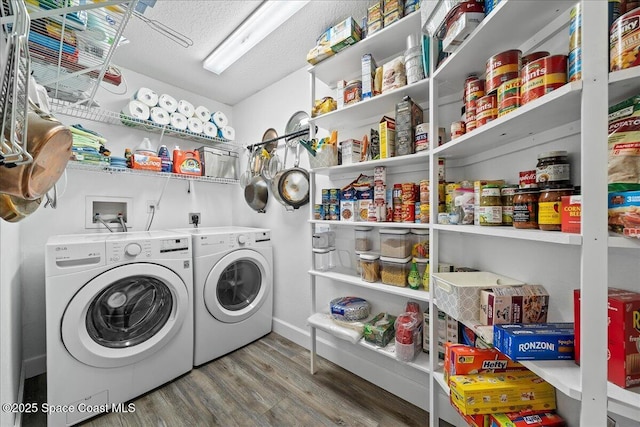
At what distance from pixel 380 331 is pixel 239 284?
1.35 m

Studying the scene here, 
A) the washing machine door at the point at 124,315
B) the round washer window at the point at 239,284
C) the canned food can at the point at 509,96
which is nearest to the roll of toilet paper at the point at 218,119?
the round washer window at the point at 239,284

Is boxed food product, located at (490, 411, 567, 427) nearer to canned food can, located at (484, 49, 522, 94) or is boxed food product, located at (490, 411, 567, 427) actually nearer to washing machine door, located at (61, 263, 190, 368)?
canned food can, located at (484, 49, 522, 94)

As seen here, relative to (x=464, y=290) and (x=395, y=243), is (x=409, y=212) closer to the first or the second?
(x=395, y=243)

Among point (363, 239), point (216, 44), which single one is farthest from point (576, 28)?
point (216, 44)

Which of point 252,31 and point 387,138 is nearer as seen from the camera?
point 387,138

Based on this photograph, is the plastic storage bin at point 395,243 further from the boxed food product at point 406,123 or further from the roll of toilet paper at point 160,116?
the roll of toilet paper at point 160,116

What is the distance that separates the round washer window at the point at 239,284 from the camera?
1976 mm

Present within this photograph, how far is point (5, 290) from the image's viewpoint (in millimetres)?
984

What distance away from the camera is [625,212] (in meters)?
0.51

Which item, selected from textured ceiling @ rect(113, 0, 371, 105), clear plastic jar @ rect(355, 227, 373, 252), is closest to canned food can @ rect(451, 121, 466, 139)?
clear plastic jar @ rect(355, 227, 373, 252)

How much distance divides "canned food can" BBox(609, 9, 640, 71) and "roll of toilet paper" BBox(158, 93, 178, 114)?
2470mm

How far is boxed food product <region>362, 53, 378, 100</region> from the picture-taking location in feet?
4.47

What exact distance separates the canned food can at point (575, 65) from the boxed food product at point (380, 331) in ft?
4.14

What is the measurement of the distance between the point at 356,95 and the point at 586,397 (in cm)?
150
